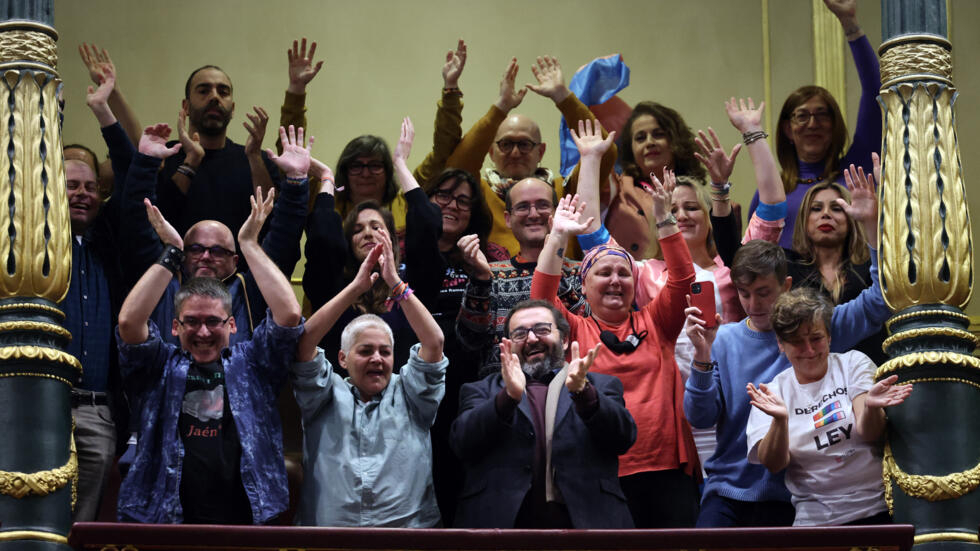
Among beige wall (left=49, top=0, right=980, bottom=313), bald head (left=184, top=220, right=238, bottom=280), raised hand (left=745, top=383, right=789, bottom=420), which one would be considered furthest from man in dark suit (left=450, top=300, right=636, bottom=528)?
beige wall (left=49, top=0, right=980, bottom=313)

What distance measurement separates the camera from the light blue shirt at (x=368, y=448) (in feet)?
15.2

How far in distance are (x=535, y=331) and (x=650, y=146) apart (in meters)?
1.64

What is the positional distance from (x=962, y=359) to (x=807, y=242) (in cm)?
107

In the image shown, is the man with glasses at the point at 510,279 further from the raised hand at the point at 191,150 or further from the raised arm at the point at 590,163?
the raised hand at the point at 191,150

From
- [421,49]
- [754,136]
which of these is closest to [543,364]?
[754,136]

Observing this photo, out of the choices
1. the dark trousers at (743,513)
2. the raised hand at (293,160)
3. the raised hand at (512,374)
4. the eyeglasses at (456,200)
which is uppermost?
the raised hand at (293,160)

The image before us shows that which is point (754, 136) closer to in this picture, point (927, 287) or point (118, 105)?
point (927, 287)

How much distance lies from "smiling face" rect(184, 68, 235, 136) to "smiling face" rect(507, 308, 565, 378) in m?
1.89

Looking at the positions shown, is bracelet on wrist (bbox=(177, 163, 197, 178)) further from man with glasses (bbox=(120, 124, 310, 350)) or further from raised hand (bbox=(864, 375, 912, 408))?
raised hand (bbox=(864, 375, 912, 408))

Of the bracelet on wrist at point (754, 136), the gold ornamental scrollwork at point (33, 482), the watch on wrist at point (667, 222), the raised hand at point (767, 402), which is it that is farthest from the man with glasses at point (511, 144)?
the gold ornamental scrollwork at point (33, 482)

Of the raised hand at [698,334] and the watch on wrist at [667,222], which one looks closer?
the raised hand at [698,334]

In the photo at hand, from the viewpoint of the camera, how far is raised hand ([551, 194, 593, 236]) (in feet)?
17.1

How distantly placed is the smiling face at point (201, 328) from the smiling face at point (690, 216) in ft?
6.12

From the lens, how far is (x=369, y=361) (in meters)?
4.82
